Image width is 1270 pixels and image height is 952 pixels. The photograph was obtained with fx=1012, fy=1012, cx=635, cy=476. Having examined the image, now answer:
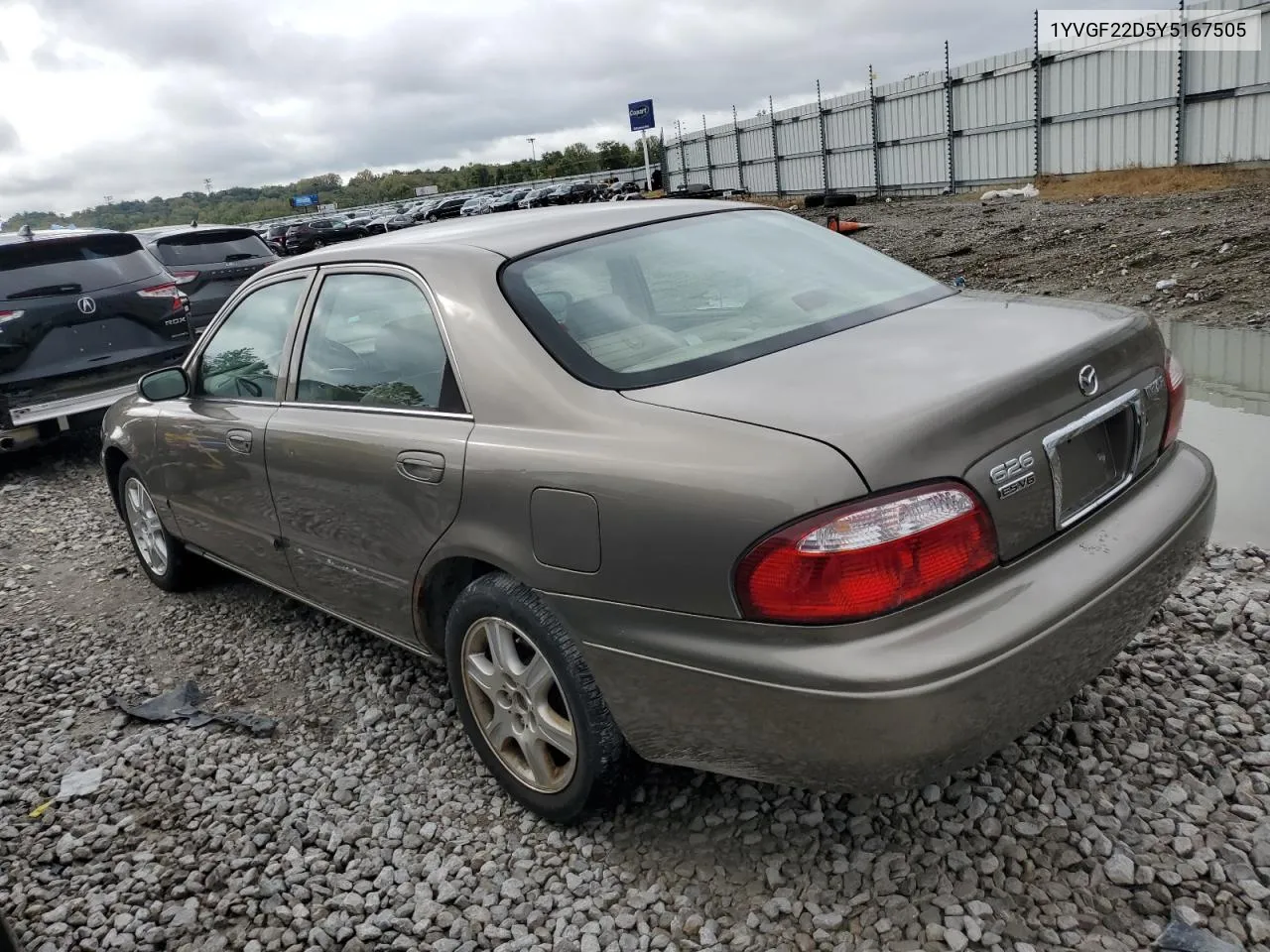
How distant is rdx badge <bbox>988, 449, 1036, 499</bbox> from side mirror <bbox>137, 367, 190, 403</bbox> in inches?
136

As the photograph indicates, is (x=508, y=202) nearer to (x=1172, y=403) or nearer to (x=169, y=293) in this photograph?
(x=169, y=293)

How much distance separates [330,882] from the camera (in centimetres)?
278

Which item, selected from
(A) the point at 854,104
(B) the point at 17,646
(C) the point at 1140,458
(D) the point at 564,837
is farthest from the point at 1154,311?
(A) the point at 854,104

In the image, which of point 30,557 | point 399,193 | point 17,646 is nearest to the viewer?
point 17,646

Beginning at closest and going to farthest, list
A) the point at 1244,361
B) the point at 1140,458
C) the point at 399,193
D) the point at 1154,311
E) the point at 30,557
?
1. the point at 1140,458
2. the point at 30,557
3. the point at 1244,361
4. the point at 1154,311
5. the point at 399,193

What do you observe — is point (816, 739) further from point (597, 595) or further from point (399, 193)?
point (399, 193)

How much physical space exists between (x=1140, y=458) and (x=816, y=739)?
1.24 meters

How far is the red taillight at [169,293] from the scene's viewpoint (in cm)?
788

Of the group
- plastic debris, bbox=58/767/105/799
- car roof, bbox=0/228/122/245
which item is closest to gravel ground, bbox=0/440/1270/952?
plastic debris, bbox=58/767/105/799

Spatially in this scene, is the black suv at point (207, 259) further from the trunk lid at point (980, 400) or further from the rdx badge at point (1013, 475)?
the rdx badge at point (1013, 475)

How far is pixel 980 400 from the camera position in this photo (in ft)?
7.21

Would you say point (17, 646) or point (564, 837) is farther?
point (17, 646)

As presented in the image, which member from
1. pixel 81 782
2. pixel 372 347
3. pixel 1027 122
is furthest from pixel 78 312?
pixel 1027 122

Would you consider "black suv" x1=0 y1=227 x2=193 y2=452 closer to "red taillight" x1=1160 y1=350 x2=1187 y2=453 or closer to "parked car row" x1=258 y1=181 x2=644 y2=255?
"red taillight" x1=1160 y1=350 x2=1187 y2=453
